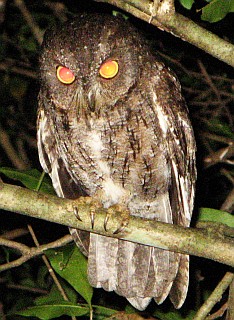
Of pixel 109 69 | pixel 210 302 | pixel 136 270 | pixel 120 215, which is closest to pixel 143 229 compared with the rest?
pixel 120 215

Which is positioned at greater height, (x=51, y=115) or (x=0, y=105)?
(x=51, y=115)

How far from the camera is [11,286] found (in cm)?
378

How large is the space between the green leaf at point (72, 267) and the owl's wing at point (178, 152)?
0.43 meters

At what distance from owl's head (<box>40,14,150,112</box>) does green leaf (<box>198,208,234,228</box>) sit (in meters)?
0.68

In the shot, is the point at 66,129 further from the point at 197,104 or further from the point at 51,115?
the point at 197,104

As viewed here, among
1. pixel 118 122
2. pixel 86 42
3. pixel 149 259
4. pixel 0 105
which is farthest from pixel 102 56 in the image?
pixel 0 105

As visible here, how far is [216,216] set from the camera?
2686mm

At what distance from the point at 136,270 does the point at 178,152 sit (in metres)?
0.66

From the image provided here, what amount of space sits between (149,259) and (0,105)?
7.77ft

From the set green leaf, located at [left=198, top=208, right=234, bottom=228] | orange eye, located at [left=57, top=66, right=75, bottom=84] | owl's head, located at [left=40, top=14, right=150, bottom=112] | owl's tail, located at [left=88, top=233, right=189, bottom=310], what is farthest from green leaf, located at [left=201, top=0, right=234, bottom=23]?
owl's tail, located at [left=88, top=233, right=189, bottom=310]

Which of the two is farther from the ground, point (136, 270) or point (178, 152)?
point (178, 152)

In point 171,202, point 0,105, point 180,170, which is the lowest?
point 0,105

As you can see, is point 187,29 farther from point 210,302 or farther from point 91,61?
point 210,302

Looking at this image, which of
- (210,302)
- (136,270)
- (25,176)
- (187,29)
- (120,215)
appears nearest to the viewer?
(187,29)
